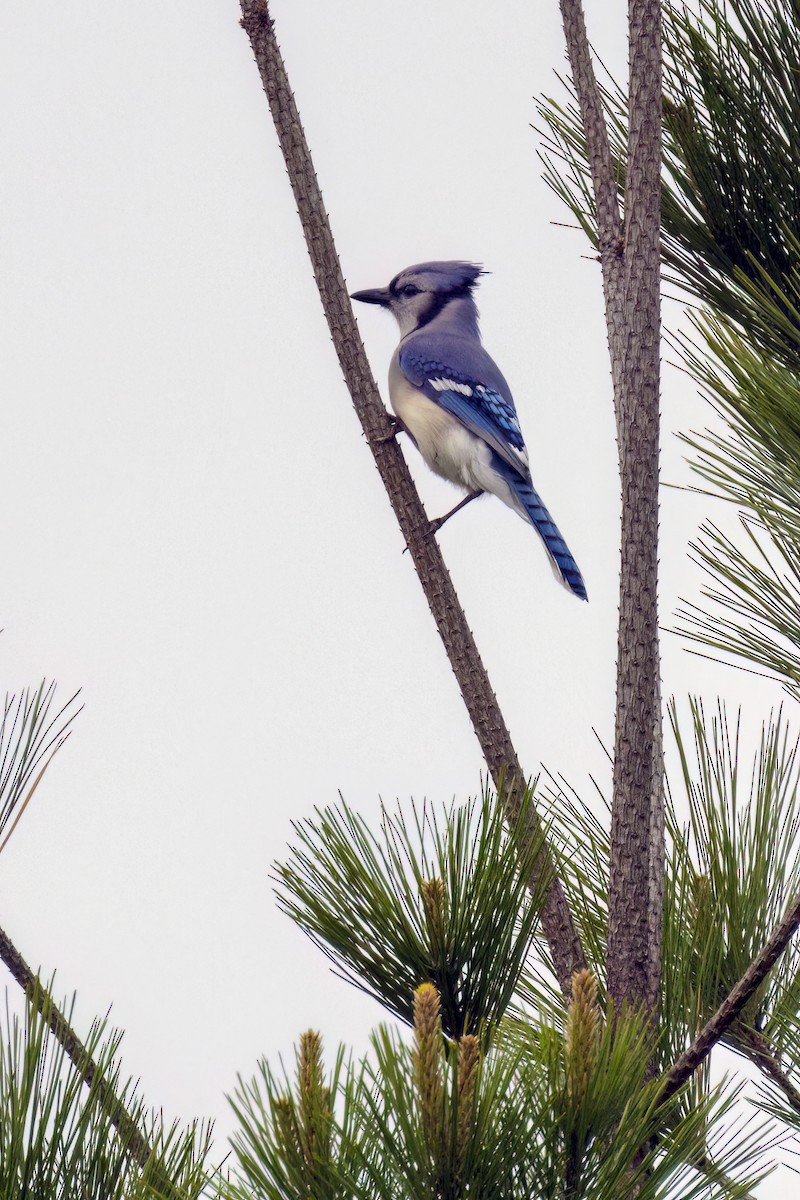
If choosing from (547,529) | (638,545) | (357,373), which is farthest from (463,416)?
(638,545)

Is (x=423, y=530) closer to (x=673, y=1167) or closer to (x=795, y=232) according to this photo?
(x=795, y=232)

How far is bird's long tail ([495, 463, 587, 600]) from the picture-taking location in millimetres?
2510

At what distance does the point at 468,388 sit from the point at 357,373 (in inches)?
48.6

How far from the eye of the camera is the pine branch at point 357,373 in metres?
1.61

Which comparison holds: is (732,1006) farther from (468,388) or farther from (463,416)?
(468,388)

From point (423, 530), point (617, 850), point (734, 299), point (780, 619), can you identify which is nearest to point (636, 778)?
point (617, 850)

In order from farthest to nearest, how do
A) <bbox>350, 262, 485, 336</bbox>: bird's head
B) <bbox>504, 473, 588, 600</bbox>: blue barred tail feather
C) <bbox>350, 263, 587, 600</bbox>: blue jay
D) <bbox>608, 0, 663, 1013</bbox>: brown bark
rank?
<bbox>350, 262, 485, 336</bbox>: bird's head → <bbox>350, 263, 587, 600</bbox>: blue jay → <bbox>504, 473, 588, 600</bbox>: blue barred tail feather → <bbox>608, 0, 663, 1013</bbox>: brown bark

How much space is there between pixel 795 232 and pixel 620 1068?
1137 millimetres

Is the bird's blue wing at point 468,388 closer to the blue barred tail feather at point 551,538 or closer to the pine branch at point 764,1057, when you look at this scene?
the blue barred tail feather at point 551,538

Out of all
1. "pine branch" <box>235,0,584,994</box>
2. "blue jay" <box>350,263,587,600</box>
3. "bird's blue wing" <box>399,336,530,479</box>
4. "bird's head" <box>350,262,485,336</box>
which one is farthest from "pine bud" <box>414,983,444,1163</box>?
"bird's head" <box>350,262,485,336</box>

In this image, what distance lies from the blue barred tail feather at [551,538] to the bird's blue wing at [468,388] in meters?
0.03

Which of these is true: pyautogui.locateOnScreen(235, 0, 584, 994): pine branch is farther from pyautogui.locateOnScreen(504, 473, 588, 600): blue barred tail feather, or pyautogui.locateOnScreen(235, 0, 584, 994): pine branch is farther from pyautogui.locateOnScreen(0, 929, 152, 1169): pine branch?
pyautogui.locateOnScreen(504, 473, 588, 600): blue barred tail feather

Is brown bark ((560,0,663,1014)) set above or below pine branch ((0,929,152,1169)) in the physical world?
above

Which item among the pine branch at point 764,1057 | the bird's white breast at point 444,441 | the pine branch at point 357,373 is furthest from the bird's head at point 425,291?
the pine branch at point 764,1057
